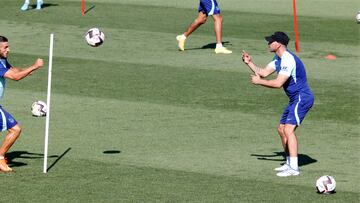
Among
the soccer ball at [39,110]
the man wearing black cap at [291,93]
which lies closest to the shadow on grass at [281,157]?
the man wearing black cap at [291,93]

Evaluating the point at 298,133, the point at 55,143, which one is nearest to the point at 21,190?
the point at 55,143

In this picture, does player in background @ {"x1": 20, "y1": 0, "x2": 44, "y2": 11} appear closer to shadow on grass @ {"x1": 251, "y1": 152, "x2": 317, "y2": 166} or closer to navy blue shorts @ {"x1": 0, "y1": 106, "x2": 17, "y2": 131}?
shadow on grass @ {"x1": 251, "y1": 152, "x2": 317, "y2": 166}

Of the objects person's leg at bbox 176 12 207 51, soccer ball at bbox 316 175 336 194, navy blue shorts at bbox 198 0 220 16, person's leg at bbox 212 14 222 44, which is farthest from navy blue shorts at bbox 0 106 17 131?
person's leg at bbox 176 12 207 51

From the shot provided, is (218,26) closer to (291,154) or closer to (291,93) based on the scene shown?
(291,93)

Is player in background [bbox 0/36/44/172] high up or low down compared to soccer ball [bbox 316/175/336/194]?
up

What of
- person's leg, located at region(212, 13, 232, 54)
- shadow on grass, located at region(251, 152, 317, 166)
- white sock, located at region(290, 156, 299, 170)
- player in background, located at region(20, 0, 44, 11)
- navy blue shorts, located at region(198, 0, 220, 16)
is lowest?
shadow on grass, located at region(251, 152, 317, 166)

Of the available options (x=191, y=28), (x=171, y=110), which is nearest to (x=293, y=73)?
(x=171, y=110)

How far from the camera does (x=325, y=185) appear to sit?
15562 mm

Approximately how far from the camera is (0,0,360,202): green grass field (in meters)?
16.2

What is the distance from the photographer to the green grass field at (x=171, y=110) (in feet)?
53.3

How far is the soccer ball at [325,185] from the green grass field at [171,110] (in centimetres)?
14

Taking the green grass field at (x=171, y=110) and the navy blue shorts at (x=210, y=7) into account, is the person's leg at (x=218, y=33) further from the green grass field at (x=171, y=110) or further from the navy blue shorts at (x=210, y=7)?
the green grass field at (x=171, y=110)

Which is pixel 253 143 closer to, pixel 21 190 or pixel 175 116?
pixel 175 116

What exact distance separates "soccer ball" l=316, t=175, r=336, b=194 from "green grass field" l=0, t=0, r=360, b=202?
0.46 feet
